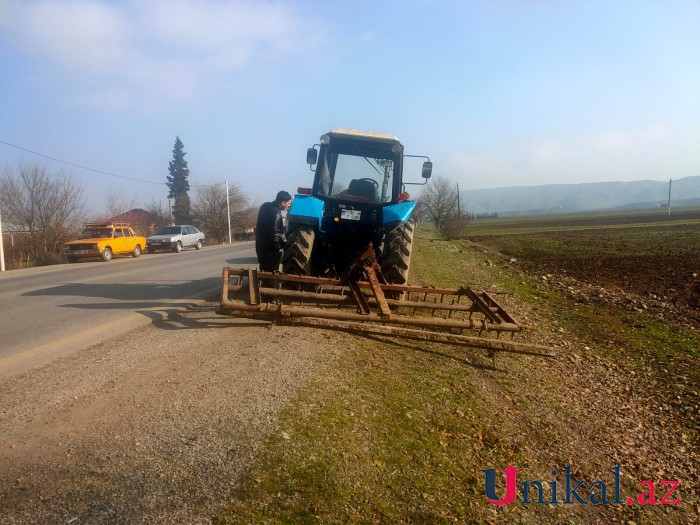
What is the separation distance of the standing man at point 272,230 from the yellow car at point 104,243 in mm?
18718

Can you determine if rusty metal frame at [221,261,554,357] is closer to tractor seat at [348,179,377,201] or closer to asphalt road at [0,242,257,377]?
asphalt road at [0,242,257,377]

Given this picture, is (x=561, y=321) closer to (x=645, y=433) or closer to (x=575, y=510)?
(x=645, y=433)

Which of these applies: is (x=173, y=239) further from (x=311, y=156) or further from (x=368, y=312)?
(x=368, y=312)

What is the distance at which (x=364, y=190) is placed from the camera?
29.9 ft

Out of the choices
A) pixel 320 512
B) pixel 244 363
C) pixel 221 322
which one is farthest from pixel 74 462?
pixel 221 322

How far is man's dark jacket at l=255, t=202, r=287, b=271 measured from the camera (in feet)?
26.8

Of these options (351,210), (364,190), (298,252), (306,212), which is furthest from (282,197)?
(364,190)

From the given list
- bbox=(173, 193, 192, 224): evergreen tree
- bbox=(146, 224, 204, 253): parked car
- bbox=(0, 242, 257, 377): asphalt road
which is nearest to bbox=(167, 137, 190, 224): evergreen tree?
bbox=(173, 193, 192, 224): evergreen tree

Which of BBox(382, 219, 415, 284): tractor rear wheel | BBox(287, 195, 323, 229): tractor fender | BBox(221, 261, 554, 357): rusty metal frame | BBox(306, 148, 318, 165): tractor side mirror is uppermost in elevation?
BBox(306, 148, 318, 165): tractor side mirror

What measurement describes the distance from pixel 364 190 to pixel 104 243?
1955cm

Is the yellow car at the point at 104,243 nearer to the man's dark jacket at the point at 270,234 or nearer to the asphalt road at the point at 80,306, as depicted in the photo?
the asphalt road at the point at 80,306

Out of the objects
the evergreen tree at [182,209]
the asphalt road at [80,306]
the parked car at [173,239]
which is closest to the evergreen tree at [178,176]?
the evergreen tree at [182,209]

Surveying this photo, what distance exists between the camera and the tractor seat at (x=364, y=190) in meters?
9.09

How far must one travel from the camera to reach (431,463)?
366cm
